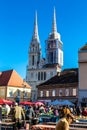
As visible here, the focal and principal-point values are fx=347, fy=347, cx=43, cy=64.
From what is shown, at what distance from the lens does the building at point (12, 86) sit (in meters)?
73.5

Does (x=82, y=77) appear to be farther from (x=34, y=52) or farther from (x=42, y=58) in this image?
(x=42, y=58)

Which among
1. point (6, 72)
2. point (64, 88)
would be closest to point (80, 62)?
point (64, 88)

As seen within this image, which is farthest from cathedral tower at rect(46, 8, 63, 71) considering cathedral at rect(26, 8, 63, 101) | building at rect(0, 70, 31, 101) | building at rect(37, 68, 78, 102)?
building at rect(37, 68, 78, 102)

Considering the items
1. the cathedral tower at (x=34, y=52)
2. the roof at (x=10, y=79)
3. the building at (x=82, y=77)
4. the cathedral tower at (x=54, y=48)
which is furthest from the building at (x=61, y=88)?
the cathedral tower at (x=34, y=52)

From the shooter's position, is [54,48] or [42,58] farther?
[42,58]

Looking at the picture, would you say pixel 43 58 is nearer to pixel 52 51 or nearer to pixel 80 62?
pixel 52 51

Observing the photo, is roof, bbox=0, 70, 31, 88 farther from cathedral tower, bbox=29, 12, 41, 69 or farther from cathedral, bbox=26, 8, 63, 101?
cathedral tower, bbox=29, 12, 41, 69

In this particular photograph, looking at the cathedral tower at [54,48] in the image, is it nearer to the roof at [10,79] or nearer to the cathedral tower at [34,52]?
the cathedral tower at [34,52]

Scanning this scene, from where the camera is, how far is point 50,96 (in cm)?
6644

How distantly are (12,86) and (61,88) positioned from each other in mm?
13929

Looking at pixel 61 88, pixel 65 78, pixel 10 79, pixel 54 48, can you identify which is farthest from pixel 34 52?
pixel 61 88

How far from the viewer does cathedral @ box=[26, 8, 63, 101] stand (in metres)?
141

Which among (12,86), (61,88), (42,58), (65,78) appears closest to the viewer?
(61,88)

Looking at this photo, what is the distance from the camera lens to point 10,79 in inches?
2918
